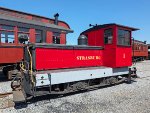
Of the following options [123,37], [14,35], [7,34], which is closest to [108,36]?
[123,37]

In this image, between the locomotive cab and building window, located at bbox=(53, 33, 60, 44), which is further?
building window, located at bbox=(53, 33, 60, 44)

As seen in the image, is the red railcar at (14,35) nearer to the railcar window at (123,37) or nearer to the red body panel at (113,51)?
the red body panel at (113,51)

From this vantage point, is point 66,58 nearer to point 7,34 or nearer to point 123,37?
point 123,37

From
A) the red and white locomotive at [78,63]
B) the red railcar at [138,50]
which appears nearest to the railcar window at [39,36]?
the red and white locomotive at [78,63]

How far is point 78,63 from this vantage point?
858 cm

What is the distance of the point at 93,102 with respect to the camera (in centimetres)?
688

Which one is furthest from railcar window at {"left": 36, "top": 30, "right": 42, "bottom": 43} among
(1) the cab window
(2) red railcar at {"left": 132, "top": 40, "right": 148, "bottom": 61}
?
(2) red railcar at {"left": 132, "top": 40, "right": 148, "bottom": 61}

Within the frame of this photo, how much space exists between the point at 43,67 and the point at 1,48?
13.6 ft

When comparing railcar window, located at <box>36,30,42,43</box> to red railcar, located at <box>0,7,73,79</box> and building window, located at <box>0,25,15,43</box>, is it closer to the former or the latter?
red railcar, located at <box>0,7,73,79</box>

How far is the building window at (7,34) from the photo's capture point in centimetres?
1043

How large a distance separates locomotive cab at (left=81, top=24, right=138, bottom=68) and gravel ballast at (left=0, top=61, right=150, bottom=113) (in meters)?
1.67

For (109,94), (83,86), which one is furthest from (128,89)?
(83,86)

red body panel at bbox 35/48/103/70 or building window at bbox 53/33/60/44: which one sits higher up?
building window at bbox 53/33/60/44

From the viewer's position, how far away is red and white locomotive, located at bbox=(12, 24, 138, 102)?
22.7 feet
